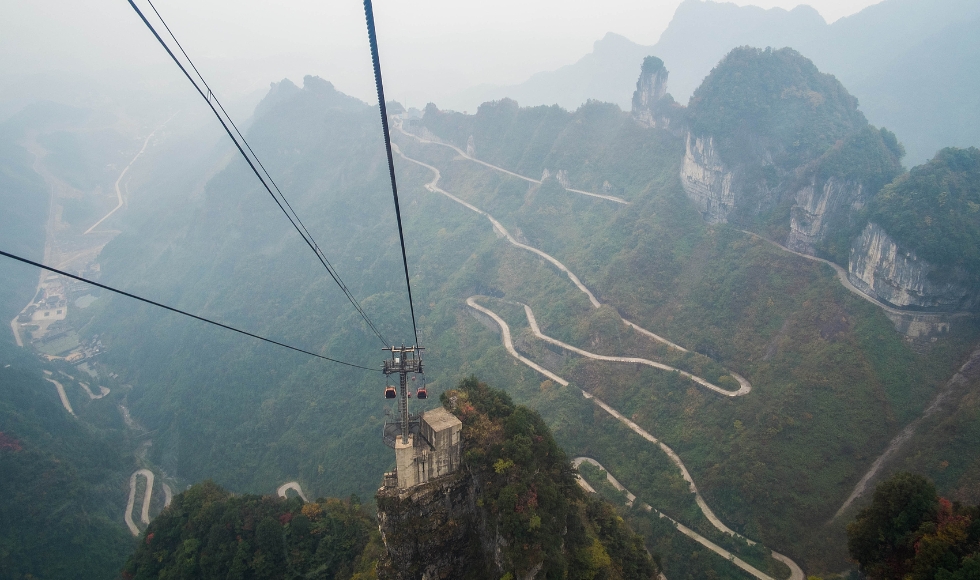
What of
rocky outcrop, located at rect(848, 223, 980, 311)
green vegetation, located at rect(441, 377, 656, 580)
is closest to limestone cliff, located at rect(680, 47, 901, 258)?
rocky outcrop, located at rect(848, 223, 980, 311)

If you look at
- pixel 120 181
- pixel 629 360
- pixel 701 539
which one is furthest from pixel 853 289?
pixel 120 181

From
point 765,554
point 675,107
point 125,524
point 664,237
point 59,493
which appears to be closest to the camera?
point 765,554

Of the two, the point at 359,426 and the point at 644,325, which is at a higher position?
the point at 644,325

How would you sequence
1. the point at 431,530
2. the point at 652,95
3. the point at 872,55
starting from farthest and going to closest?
the point at 872,55, the point at 652,95, the point at 431,530

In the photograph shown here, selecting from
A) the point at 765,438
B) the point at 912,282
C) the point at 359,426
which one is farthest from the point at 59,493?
the point at 912,282

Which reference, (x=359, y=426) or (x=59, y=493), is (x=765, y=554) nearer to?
(x=359, y=426)

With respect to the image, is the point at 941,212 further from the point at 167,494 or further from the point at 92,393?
the point at 92,393

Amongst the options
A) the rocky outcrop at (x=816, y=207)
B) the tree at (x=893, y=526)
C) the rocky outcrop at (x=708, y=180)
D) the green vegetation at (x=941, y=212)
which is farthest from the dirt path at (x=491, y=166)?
the tree at (x=893, y=526)
